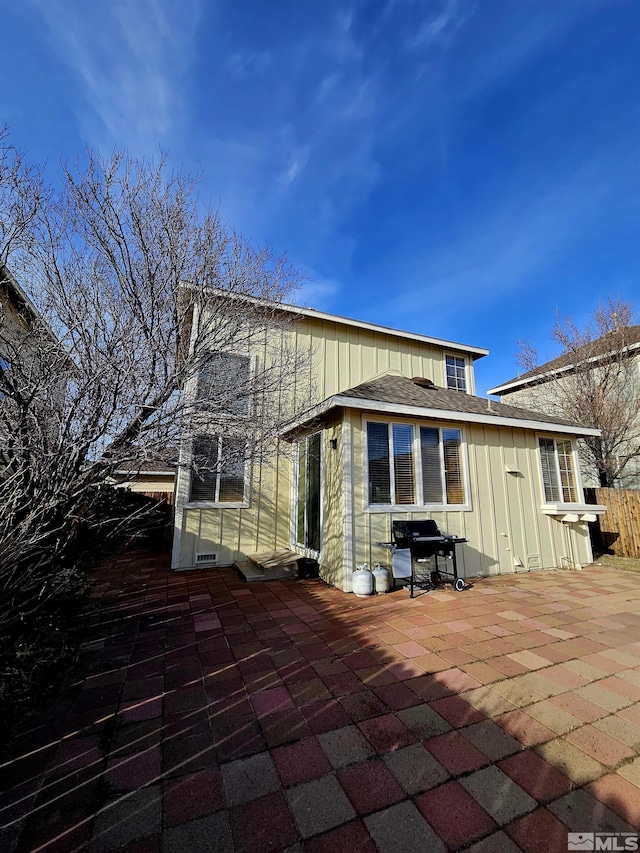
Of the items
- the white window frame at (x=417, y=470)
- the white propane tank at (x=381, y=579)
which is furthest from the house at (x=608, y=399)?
the white propane tank at (x=381, y=579)

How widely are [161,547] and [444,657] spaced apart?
30.1 feet

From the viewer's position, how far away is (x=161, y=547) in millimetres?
10328

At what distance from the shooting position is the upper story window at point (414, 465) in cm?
636

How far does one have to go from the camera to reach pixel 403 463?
6605 millimetres

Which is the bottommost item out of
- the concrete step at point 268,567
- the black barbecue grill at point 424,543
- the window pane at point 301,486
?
the concrete step at point 268,567

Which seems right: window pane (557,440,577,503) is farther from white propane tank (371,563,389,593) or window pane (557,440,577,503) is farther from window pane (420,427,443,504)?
white propane tank (371,563,389,593)

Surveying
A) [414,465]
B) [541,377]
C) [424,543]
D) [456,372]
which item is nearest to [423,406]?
[414,465]

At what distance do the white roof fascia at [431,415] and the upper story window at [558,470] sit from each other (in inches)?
15.0

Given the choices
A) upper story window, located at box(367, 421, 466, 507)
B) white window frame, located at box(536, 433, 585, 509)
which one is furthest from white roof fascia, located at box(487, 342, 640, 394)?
upper story window, located at box(367, 421, 466, 507)

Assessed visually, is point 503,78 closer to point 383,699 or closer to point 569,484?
point 569,484

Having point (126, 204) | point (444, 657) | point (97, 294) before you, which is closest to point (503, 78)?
point (126, 204)

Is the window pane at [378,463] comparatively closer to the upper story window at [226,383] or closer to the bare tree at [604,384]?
the upper story window at [226,383]

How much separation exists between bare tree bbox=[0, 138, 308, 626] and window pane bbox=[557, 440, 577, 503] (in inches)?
297

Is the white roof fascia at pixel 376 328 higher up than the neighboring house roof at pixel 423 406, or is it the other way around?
the white roof fascia at pixel 376 328
